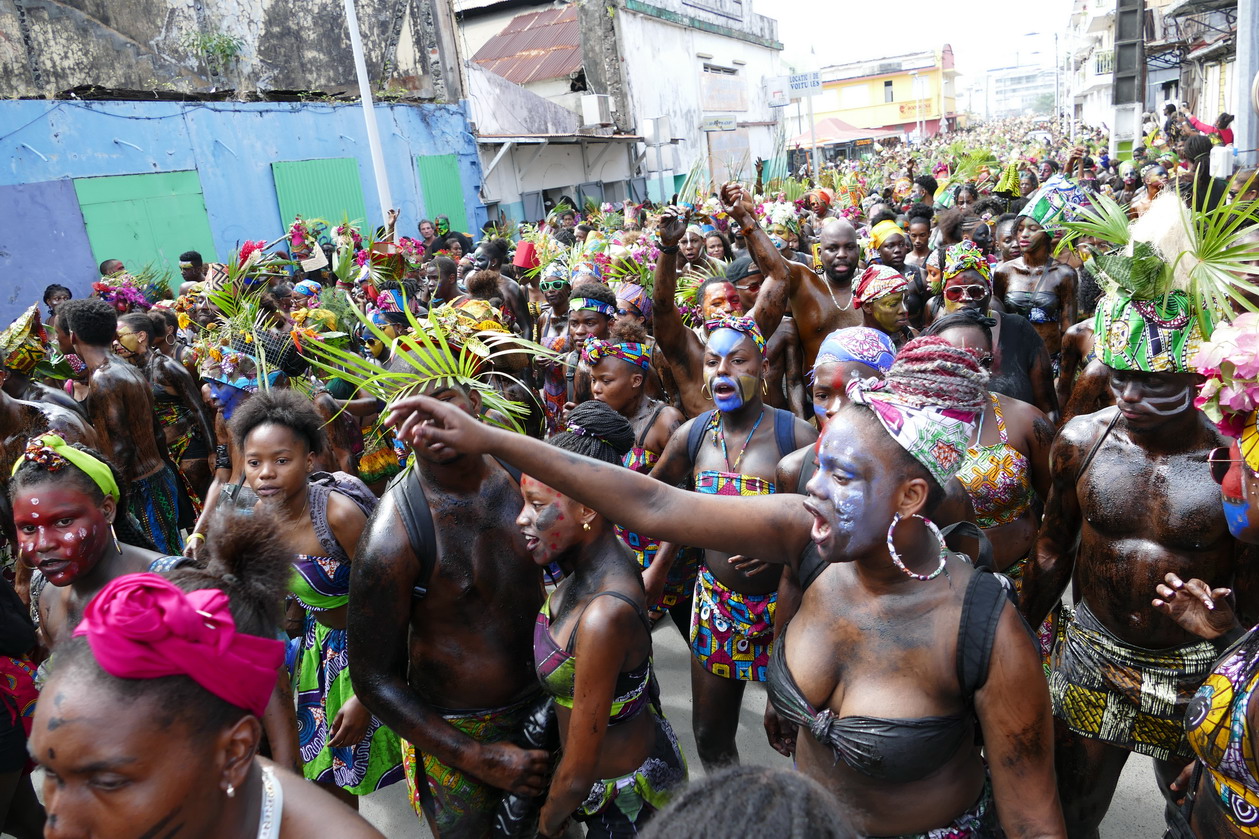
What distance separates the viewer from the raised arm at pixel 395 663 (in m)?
2.70

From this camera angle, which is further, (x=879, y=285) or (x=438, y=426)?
(x=879, y=285)

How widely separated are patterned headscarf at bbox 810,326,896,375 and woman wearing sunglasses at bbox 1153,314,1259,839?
1479 millimetres

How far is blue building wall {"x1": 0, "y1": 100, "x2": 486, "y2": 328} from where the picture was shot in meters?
12.2

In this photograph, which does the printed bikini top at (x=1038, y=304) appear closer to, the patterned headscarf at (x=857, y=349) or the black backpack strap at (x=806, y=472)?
the patterned headscarf at (x=857, y=349)

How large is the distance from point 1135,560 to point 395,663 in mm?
2479

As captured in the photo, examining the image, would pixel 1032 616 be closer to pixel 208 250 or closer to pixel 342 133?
pixel 208 250

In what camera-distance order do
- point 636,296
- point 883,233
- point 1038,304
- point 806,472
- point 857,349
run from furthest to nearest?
point 883,233 → point 1038,304 → point 636,296 → point 857,349 → point 806,472

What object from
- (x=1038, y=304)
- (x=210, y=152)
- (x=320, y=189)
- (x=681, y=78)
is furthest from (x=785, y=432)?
(x=681, y=78)

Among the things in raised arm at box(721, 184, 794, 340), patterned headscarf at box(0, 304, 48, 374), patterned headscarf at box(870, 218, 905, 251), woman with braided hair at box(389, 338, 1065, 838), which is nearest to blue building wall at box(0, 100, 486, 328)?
patterned headscarf at box(0, 304, 48, 374)

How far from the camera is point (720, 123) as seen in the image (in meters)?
35.8

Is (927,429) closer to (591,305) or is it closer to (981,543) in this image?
(981,543)

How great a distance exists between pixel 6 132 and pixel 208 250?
3384 mm

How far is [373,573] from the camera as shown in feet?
8.83

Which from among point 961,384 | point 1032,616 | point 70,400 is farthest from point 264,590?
point 70,400
